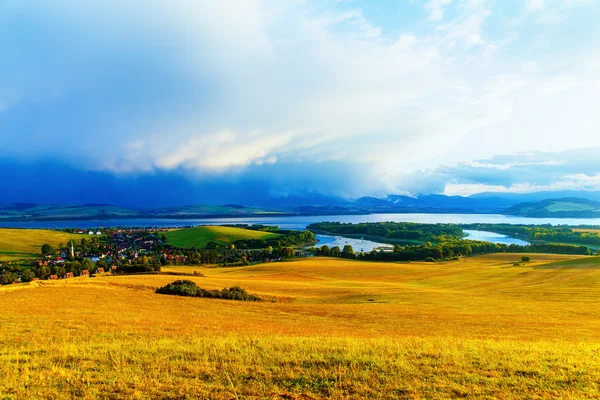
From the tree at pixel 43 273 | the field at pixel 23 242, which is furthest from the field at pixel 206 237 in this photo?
the tree at pixel 43 273

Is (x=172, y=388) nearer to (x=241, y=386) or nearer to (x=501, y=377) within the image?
(x=241, y=386)

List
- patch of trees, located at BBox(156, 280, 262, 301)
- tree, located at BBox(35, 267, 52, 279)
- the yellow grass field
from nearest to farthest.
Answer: the yellow grass field → patch of trees, located at BBox(156, 280, 262, 301) → tree, located at BBox(35, 267, 52, 279)

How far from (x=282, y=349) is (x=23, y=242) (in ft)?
535

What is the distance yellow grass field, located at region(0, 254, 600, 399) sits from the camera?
355 inches

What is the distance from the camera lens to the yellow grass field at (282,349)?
29.6ft

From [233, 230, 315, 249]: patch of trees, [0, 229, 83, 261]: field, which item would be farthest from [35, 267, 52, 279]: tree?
[233, 230, 315, 249]: patch of trees

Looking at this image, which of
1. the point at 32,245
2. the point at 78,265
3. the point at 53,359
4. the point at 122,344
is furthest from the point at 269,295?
the point at 32,245

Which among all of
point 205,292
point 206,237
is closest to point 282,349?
point 205,292

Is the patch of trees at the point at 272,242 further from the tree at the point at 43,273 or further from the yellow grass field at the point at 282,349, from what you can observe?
the yellow grass field at the point at 282,349

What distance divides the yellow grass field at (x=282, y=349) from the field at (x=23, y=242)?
10579 centimetres

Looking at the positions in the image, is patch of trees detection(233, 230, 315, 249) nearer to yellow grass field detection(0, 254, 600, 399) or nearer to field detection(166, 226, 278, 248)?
field detection(166, 226, 278, 248)

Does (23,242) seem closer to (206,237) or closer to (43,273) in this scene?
(206,237)

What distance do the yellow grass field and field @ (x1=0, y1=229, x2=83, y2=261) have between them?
106 meters

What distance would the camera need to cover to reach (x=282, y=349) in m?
12.9
